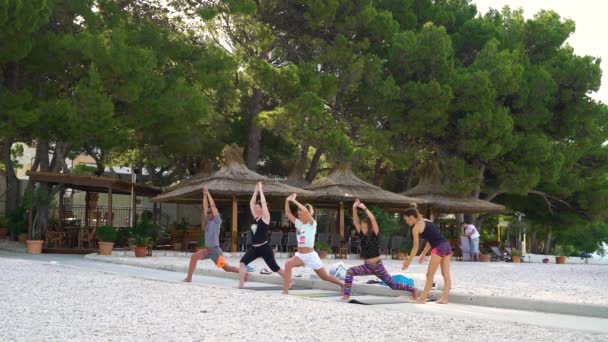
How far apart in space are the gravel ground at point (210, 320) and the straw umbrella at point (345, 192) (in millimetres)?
16724

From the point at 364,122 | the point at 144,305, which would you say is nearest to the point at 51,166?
the point at 364,122

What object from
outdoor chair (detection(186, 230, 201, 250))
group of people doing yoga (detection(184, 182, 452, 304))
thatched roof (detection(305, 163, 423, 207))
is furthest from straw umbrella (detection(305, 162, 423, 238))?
group of people doing yoga (detection(184, 182, 452, 304))

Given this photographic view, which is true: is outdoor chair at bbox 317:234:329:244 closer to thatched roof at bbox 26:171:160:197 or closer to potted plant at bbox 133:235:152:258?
potted plant at bbox 133:235:152:258

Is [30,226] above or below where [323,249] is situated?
above

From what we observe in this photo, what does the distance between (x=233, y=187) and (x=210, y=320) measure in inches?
716

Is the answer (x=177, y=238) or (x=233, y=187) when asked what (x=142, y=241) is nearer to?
(x=233, y=187)

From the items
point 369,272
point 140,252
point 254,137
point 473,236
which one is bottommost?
point 369,272

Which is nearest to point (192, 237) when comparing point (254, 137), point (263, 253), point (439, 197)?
point (254, 137)

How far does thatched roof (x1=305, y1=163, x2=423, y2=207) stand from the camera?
1102 inches

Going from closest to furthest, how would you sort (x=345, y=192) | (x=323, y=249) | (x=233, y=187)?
(x=233, y=187) → (x=323, y=249) → (x=345, y=192)

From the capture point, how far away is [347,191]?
92.8 feet

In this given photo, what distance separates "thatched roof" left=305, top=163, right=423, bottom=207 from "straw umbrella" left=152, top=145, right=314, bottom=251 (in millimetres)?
1258

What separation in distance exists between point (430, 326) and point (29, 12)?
61.7 feet

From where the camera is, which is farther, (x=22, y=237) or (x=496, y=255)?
(x=496, y=255)
